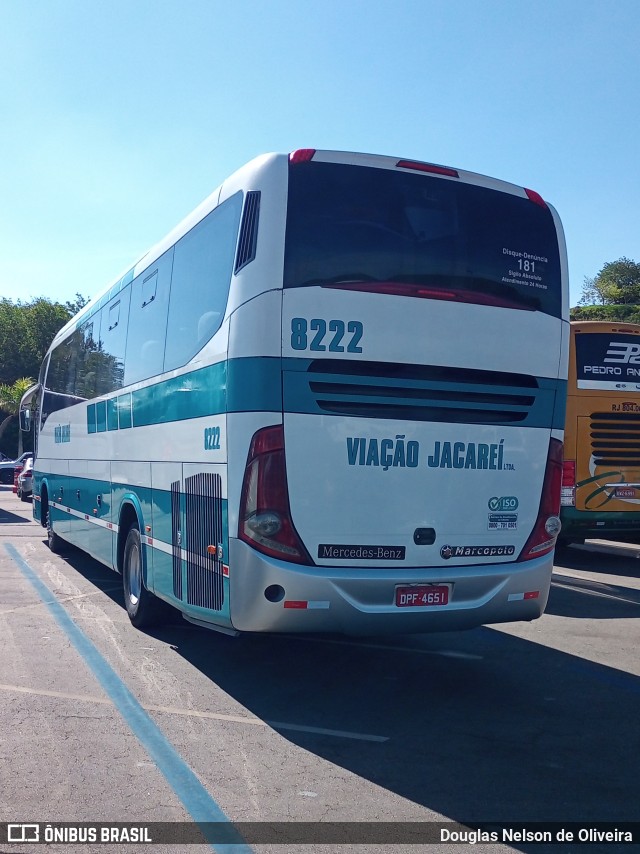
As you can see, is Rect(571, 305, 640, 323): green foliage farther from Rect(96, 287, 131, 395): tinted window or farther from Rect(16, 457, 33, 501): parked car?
Rect(96, 287, 131, 395): tinted window

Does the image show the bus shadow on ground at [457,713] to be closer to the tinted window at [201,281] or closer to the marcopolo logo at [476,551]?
the marcopolo logo at [476,551]

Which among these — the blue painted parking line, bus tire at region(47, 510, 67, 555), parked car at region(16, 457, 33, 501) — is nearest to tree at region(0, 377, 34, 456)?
parked car at region(16, 457, 33, 501)

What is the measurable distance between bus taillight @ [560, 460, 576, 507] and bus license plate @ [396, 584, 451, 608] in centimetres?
671

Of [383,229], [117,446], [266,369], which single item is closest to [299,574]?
[266,369]

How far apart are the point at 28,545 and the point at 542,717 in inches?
479

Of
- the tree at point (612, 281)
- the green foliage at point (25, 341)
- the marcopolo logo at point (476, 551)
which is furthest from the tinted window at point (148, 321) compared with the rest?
the tree at point (612, 281)

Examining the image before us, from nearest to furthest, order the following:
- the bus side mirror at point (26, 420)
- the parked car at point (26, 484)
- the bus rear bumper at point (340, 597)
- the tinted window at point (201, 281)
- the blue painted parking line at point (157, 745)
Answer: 1. the blue painted parking line at point (157, 745)
2. the bus rear bumper at point (340, 597)
3. the tinted window at point (201, 281)
4. the bus side mirror at point (26, 420)
5. the parked car at point (26, 484)

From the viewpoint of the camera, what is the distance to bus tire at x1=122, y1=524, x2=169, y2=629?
8391 mm

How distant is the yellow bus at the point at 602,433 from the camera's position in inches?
492

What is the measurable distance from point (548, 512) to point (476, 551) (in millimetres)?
820

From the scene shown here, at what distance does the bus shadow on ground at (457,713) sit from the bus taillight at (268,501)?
122cm

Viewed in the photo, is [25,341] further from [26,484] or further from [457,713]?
[457,713]

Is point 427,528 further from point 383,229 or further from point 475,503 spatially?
point 383,229

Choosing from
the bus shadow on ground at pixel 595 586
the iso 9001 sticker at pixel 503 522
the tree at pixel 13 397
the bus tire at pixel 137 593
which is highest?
the tree at pixel 13 397
